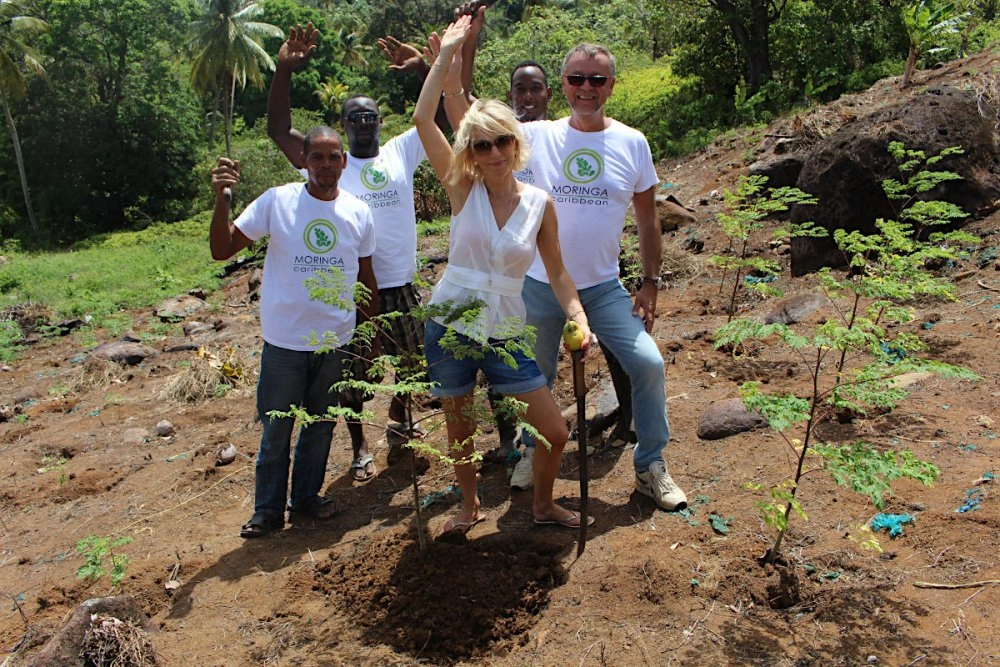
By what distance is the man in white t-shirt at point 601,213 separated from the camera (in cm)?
376

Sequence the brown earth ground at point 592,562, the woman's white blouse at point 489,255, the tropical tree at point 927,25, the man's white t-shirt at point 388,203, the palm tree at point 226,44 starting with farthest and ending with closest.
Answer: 1. the palm tree at point 226,44
2. the tropical tree at point 927,25
3. the man's white t-shirt at point 388,203
4. the woman's white blouse at point 489,255
5. the brown earth ground at point 592,562

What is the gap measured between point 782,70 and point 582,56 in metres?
15.8

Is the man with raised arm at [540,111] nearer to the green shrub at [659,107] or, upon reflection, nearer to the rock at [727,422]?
the rock at [727,422]

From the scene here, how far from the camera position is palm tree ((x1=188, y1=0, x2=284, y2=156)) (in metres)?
30.5

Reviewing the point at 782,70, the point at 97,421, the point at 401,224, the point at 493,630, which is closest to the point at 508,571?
the point at 493,630

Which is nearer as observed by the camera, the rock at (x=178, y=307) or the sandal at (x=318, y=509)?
the sandal at (x=318, y=509)

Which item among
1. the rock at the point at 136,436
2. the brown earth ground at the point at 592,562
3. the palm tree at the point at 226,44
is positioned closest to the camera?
the brown earth ground at the point at 592,562

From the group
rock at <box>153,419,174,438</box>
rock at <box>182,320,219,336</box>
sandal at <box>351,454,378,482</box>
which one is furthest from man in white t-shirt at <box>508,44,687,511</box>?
rock at <box>182,320,219,336</box>

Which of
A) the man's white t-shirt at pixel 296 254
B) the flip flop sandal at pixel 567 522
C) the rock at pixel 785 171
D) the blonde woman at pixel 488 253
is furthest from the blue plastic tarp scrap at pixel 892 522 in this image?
the rock at pixel 785 171

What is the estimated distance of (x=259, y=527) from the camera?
4.17 m

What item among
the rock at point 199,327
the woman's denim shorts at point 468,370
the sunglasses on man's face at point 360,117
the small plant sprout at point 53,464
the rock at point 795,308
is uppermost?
the sunglasses on man's face at point 360,117

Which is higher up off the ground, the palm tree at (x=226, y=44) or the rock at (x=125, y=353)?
the palm tree at (x=226, y=44)

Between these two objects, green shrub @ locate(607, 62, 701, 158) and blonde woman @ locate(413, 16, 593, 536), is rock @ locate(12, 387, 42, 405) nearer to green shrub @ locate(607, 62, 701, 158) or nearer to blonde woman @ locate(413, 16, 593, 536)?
blonde woman @ locate(413, 16, 593, 536)

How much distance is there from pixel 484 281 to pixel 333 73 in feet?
128
